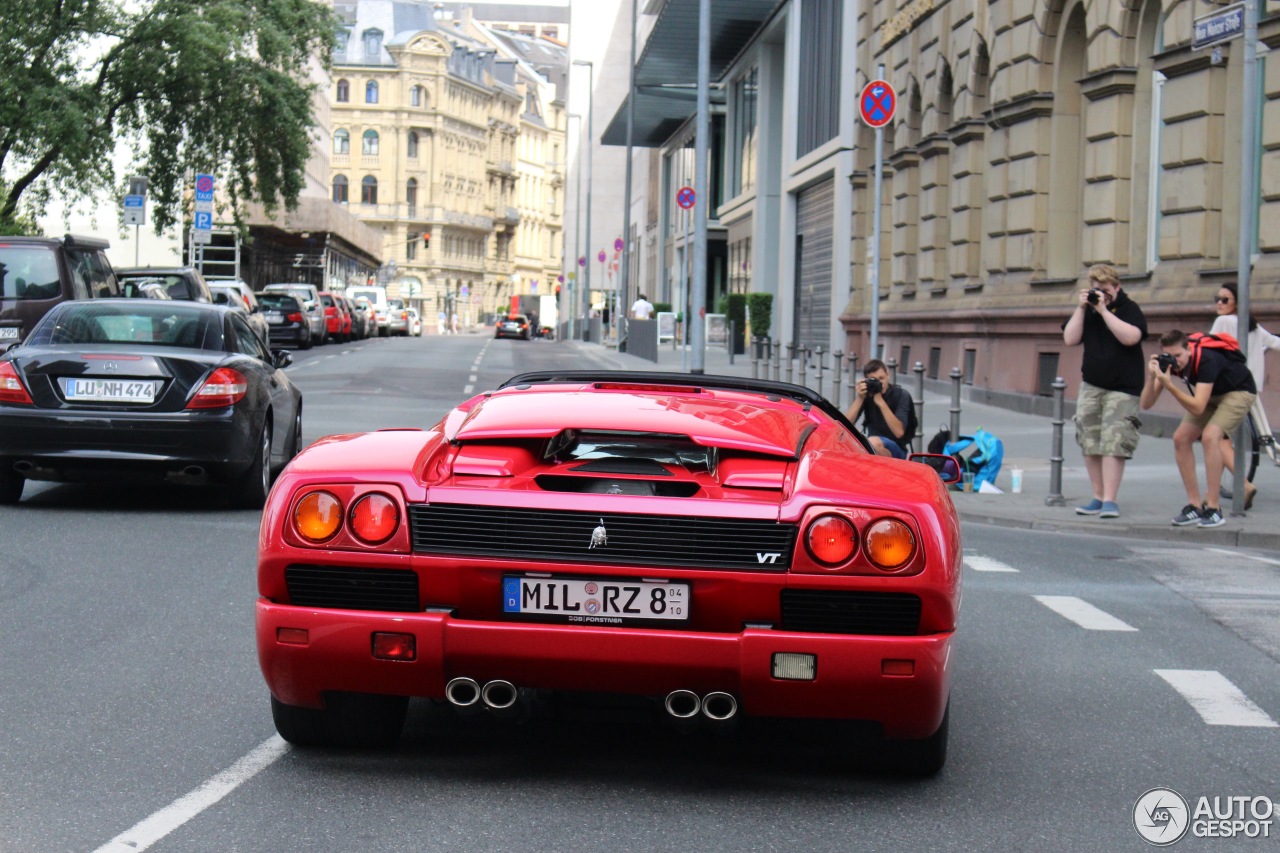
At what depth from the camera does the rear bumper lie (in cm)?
439

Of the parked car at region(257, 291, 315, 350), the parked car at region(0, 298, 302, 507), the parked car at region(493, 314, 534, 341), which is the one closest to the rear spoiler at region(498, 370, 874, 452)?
the parked car at region(0, 298, 302, 507)

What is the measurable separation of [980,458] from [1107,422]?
2.38 m

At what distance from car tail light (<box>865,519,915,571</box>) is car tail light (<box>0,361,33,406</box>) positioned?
305 inches

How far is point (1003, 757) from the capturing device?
211 inches

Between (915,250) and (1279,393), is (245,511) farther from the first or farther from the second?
(915,250)

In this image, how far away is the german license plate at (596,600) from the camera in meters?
4.43

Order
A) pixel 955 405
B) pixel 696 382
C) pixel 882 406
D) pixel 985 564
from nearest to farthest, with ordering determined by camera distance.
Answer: pixel 696 382
pixel 985 564
pixel 882 406
pixel 955 405

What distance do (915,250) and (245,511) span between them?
20.2 m

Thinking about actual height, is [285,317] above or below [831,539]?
above

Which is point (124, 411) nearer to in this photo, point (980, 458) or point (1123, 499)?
point (980, 458)

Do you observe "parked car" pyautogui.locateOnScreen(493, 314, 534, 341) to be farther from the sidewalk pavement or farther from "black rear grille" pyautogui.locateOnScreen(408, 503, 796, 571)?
"black rear grille" pyautogui.locateOnScreen(408, 503, 796, 571)

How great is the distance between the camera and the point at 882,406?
12.5 m

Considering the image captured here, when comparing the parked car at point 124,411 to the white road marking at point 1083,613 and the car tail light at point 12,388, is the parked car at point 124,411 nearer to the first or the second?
the car tail light at point 12,388

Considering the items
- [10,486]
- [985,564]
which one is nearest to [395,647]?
[985,564]
